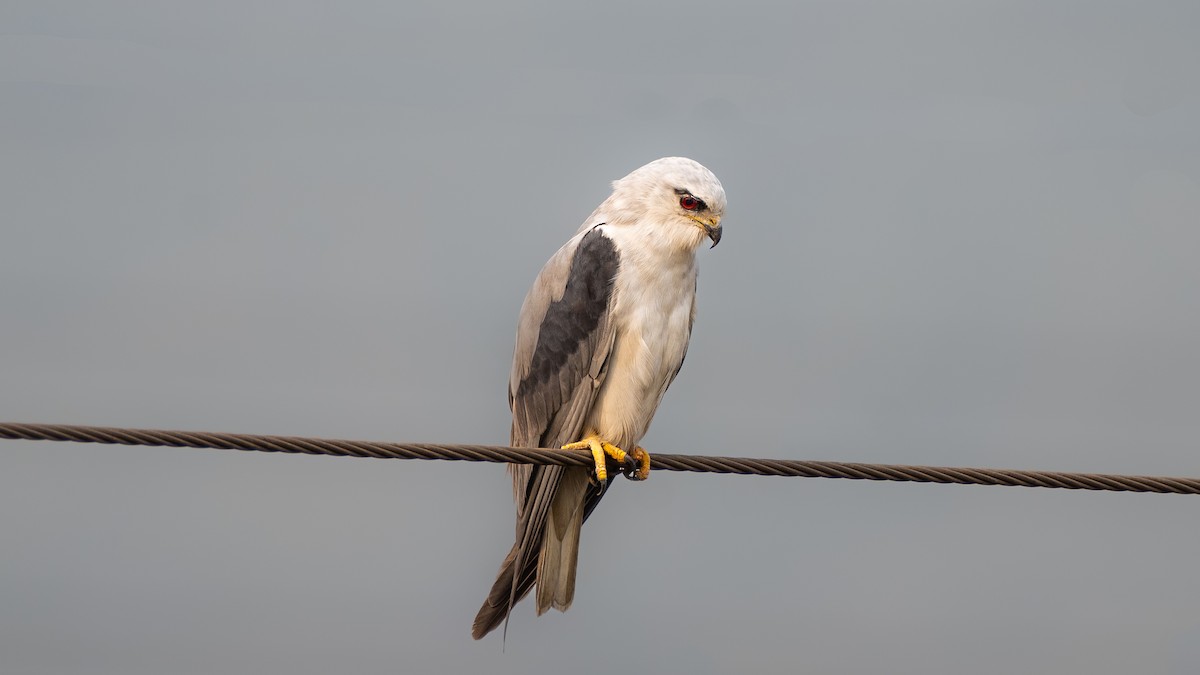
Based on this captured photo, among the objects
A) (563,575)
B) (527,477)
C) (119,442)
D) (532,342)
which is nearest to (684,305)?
(532,342)

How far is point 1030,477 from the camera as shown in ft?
9.80

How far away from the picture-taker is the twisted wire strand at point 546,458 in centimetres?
259

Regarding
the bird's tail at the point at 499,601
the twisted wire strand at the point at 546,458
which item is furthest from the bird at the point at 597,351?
the twisted wire strand at the point at 546,458

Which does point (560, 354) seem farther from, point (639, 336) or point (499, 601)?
point (499, 601)

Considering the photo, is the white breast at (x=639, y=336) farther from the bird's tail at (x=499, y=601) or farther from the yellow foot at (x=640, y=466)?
the bird's tail at (x=499, y=601)

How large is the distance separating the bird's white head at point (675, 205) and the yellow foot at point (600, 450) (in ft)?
2.54

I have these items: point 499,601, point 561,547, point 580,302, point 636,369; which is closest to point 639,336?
point 636,369

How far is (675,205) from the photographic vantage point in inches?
159

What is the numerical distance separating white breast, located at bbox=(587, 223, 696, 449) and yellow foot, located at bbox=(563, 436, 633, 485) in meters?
0.08

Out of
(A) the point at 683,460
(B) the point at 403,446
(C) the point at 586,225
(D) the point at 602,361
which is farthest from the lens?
(C) the point at 586,225

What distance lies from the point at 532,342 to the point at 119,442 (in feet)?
5.77

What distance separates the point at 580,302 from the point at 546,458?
Answer: 92 centimetres

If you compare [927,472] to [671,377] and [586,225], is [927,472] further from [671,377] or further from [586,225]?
[586,225]

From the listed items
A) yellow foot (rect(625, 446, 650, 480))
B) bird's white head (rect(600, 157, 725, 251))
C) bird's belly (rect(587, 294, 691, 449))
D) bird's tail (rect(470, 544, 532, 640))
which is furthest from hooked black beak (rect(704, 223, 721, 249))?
bird's tail (rect(470, 544, 532, 640))
